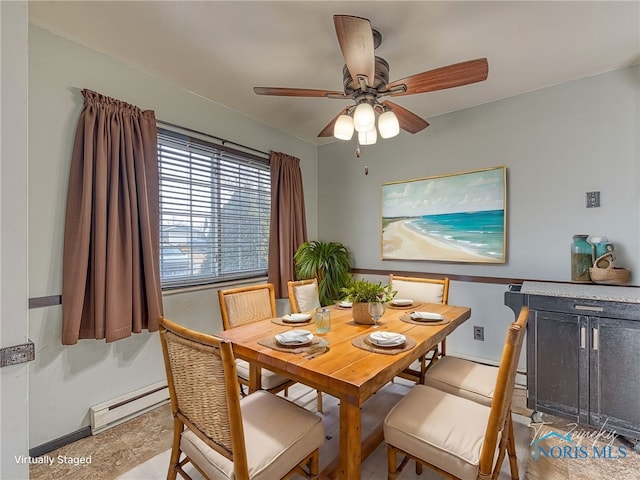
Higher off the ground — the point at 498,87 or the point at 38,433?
the point at 498,87

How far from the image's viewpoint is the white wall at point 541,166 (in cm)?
234

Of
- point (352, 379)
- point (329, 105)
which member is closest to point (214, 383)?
point (352, 379)

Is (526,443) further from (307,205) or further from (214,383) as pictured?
(307,205)

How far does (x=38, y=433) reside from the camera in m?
1.84

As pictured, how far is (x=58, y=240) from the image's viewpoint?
1931 millimetres

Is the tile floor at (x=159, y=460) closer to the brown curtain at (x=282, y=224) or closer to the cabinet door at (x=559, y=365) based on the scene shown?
the cabinet door at (x=559, y=365)

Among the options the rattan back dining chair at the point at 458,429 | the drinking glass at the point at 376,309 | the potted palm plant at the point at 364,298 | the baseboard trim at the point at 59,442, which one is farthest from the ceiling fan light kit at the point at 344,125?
the baseboard trim at the point at 59,442

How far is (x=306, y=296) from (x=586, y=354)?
1.96m

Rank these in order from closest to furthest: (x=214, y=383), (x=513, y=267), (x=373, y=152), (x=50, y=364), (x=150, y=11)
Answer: (x=214, y=383), (x=150, y=11), (x=50, y=364), (x=513, y=267), (x=373, y=152)

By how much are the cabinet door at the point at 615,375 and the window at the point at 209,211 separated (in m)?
2.84

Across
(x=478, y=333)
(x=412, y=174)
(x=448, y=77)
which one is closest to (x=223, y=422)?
(x=448, y=77)

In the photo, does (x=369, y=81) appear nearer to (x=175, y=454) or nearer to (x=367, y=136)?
(x=367, y=136)

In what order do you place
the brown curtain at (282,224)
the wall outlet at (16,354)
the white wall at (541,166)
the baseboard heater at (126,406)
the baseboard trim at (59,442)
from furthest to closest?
the brown curtain at (282,224) < the white wall at (541,166) < the baseboard heater at (126,406) < the baseboard trim at (59,442) < the wall outlet at (16,354)

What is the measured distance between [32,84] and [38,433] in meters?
2.10
